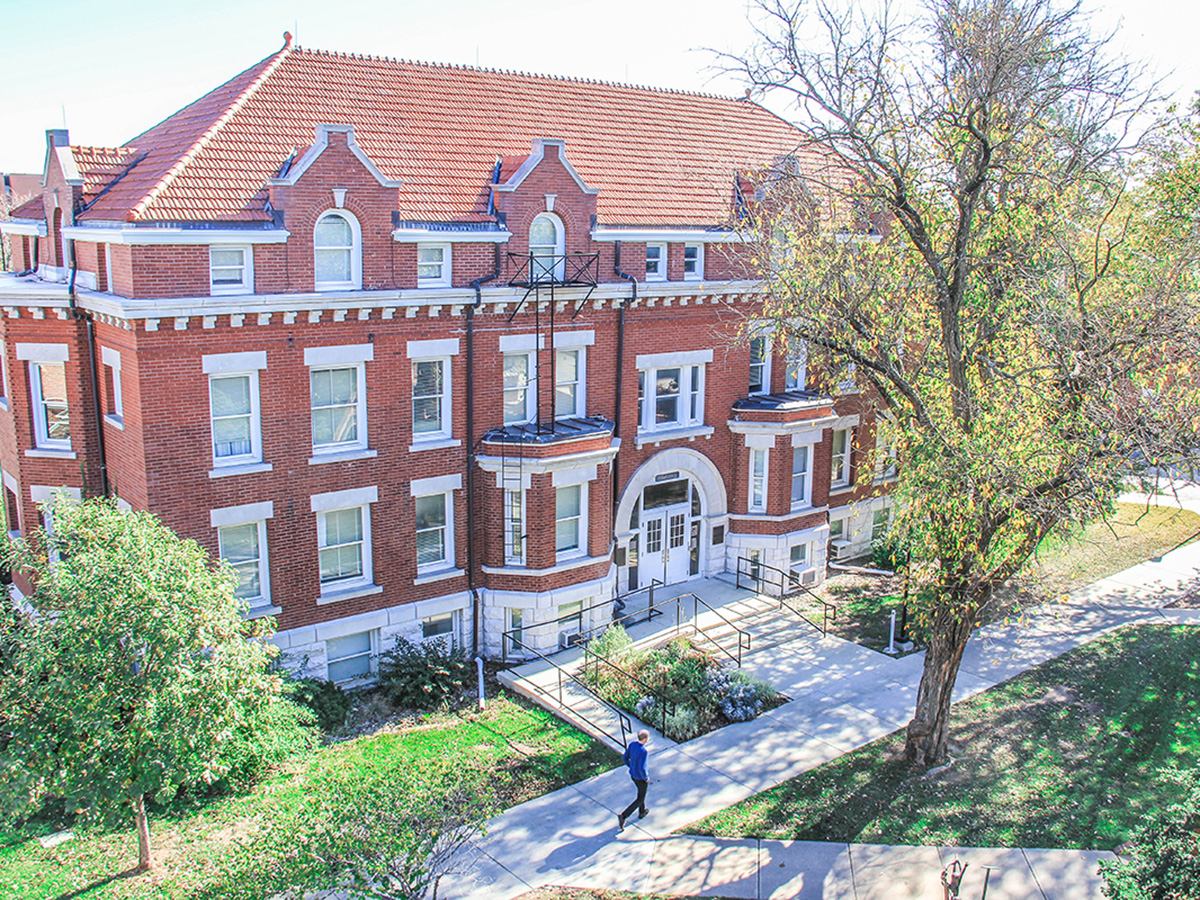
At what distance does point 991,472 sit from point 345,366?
472 inches

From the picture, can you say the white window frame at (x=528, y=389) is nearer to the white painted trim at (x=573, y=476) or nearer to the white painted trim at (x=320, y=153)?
the white painted trim at (x=573, y=476)

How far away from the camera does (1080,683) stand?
2036 centimetres

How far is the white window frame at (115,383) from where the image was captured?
60.0 ft

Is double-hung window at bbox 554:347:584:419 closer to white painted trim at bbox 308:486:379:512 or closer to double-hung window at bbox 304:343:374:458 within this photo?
double-hung window at bbox 304:343:374:458

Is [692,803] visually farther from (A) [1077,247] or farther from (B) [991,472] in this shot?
(A) [1077,247]

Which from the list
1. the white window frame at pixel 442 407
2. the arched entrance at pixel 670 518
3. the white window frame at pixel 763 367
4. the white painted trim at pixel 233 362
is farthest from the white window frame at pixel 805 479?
the white painted trim at pixel 233 362

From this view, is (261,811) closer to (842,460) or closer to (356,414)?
(356,414)

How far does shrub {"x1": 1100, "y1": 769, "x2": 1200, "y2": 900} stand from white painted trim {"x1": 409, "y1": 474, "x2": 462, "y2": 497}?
541 inches

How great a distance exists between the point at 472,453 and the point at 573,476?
7.42 ft

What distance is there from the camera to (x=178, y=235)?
16875 millimetres

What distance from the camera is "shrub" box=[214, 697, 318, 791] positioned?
15414 mm

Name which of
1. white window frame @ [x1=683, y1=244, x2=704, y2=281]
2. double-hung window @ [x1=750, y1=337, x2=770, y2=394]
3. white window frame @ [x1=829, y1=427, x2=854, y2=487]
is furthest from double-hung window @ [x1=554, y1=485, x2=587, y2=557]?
white window frame @ [x1=829, y1=427, x2=854, y2=487]

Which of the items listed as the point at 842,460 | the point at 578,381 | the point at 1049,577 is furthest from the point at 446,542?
the point at 1049,577

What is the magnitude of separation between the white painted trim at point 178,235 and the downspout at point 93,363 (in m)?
1.27
